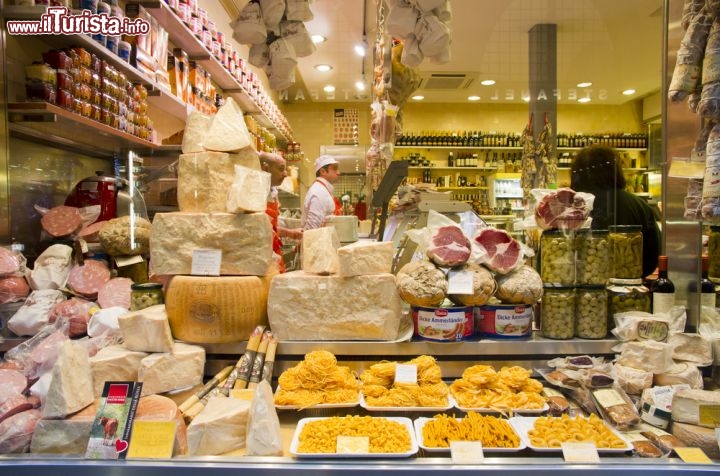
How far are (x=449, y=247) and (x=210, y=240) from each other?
92 centimetres

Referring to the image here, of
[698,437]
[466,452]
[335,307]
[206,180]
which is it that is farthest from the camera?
[206,180]

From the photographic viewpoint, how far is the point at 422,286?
181 cm

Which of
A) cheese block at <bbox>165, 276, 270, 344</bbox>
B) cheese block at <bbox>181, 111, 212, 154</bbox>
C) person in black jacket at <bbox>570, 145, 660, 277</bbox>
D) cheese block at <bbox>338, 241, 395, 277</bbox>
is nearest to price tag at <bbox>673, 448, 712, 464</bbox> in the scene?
cheese block at <bbox>338, 241, 395, 277</bbox>

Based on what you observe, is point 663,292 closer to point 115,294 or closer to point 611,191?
point 611,191

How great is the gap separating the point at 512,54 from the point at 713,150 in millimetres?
6028

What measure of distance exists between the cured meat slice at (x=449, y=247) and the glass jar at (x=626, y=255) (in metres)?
0.66

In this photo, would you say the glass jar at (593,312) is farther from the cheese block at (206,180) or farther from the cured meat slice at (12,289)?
the cured meat slice at (12,289)

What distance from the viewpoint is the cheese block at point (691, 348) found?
1775 millimetres

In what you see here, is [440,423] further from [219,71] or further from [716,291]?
[219,71]

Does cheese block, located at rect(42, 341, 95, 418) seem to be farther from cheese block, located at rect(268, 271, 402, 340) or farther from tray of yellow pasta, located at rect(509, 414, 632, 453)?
tray of yellow pasta, located at rect(509, 414, 632, 453)

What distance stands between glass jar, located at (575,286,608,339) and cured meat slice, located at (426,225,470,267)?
19.7 inches

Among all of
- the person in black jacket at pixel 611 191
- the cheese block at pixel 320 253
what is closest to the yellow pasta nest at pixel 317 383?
the cheese block at pixel 320 253

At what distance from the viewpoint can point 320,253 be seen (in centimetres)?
198

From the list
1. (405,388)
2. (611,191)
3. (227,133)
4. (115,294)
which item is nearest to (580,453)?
(405,388)
